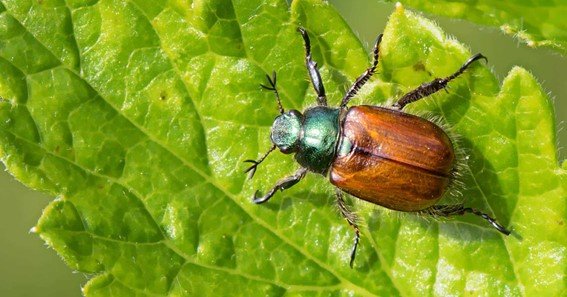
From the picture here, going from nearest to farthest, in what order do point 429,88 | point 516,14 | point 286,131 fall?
point 516,14, point 429,88, point 286,131

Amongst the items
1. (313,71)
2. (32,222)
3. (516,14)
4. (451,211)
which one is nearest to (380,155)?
(451,211)

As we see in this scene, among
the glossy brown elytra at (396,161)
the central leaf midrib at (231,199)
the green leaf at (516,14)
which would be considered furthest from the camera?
the glossy brown elytra at (396,161)

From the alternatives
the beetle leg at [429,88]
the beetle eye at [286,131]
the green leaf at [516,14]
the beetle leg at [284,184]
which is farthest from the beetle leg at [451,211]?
the green leaf at [516,14]

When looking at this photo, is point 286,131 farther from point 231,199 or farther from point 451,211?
point 451,211

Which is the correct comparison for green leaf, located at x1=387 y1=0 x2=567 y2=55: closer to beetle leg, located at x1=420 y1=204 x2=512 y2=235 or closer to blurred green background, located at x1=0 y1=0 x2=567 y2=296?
beetle leg, located at x1=420 y1=204 x2=512 y2=235

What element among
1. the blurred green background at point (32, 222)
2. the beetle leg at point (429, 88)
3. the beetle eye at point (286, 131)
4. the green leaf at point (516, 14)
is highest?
the green leaf at point (516, 14)

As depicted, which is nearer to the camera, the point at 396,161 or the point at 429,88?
the point at 429,88

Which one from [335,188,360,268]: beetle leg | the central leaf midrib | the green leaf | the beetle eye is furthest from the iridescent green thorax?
the green leaf

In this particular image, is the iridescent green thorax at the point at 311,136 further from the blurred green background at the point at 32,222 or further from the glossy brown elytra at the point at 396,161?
the blurred green background at the point at 32,222
